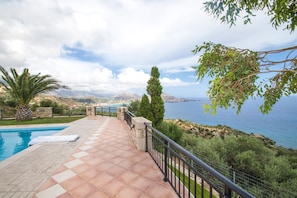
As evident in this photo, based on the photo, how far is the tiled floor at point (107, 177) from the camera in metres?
2.26

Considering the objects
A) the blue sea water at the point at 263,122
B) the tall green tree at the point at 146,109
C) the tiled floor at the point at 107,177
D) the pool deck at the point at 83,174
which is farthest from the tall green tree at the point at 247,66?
the tall green tree at the point at 146,109

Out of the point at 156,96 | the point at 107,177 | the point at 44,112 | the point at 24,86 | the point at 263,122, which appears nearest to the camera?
the point at 107,177

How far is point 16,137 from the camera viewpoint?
7.77 meters

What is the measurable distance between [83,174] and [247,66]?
12.5 feet

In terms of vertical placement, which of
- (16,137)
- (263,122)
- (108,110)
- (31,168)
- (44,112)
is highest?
(108,110)

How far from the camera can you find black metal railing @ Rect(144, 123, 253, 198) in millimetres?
1127

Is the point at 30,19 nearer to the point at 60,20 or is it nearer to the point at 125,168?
the point at 60,20

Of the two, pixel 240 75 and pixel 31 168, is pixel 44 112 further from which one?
pixel 240 75

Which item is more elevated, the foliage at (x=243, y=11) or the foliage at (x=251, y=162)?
the foliage at (x=243, y=11)

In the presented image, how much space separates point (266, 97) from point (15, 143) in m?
10.4

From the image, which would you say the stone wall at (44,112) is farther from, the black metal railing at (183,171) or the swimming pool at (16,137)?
the black metal railing at (183,171)

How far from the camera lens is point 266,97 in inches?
102

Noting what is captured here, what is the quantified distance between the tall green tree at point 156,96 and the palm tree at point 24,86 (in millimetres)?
8080

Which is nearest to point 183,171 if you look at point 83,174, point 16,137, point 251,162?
point 83,174
